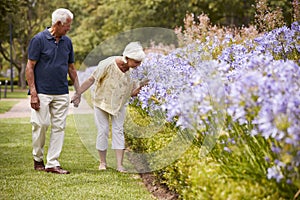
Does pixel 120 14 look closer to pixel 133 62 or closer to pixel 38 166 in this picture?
pixel 38 166

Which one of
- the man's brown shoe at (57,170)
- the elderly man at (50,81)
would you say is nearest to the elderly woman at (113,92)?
the elderly man at (50,81)

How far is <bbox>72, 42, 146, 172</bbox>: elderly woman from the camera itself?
21.5 ft

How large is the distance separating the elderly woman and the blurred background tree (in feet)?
35.4

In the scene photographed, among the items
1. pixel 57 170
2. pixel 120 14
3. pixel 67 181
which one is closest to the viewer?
pixel 67 181

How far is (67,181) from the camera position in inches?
240

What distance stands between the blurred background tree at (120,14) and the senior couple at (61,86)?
10.7m

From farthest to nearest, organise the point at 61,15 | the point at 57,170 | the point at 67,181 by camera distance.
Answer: the point at 57,170 → the point at 61,15 → the point at 67,181

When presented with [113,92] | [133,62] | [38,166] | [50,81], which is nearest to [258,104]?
[133,62]

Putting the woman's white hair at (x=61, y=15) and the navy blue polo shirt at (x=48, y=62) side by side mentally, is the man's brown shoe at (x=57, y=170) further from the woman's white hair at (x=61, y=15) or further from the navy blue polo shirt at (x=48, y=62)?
the woman's white hair at (x=61, y=15)

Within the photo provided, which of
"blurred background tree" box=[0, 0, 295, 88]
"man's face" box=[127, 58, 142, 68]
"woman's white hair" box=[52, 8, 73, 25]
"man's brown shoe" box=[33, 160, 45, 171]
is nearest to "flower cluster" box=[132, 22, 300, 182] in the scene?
"man's face" box=[127, 58, 142, 68]

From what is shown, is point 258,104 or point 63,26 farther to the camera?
point 63,26

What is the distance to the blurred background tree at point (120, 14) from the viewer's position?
86.7 ft

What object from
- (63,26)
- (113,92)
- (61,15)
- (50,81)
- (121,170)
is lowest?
(121,170)

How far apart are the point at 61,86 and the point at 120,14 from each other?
85.1ft
